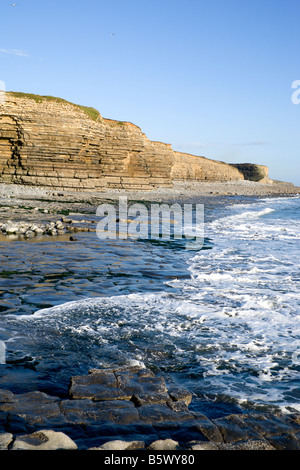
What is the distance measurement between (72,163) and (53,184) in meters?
2.92

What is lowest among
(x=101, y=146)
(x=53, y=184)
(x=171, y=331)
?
(x=171, y=331)

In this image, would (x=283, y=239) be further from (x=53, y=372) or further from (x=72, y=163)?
(x=72, y=163)

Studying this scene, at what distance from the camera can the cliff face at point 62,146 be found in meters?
31.7

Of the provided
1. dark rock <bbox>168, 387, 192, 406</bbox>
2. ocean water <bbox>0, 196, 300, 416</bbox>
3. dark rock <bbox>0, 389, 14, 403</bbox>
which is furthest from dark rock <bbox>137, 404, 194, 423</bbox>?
dark rock <bbox>0, 389, 14, 403</bbox>

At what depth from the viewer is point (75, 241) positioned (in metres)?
12.6

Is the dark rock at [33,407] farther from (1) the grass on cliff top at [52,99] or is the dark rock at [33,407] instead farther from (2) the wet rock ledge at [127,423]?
(1) the grass on cliff top at [52,99]

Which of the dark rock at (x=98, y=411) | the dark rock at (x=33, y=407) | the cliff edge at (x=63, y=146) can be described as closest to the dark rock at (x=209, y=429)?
the dark rock at (x=98, y=411)

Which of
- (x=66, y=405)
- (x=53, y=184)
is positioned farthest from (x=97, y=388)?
(x=53, y=184)

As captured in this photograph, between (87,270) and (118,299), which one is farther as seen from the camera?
(87,270)

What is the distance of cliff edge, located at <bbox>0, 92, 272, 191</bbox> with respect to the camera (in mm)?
31734

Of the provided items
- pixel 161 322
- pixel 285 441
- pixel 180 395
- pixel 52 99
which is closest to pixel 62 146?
pixel 52 99

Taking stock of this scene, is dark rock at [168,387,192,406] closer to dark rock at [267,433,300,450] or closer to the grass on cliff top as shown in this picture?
dark rock at [267,433,300,450]

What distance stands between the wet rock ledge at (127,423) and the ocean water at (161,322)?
11.4 inches

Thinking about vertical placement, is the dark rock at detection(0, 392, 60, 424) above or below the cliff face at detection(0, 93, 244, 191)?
below
